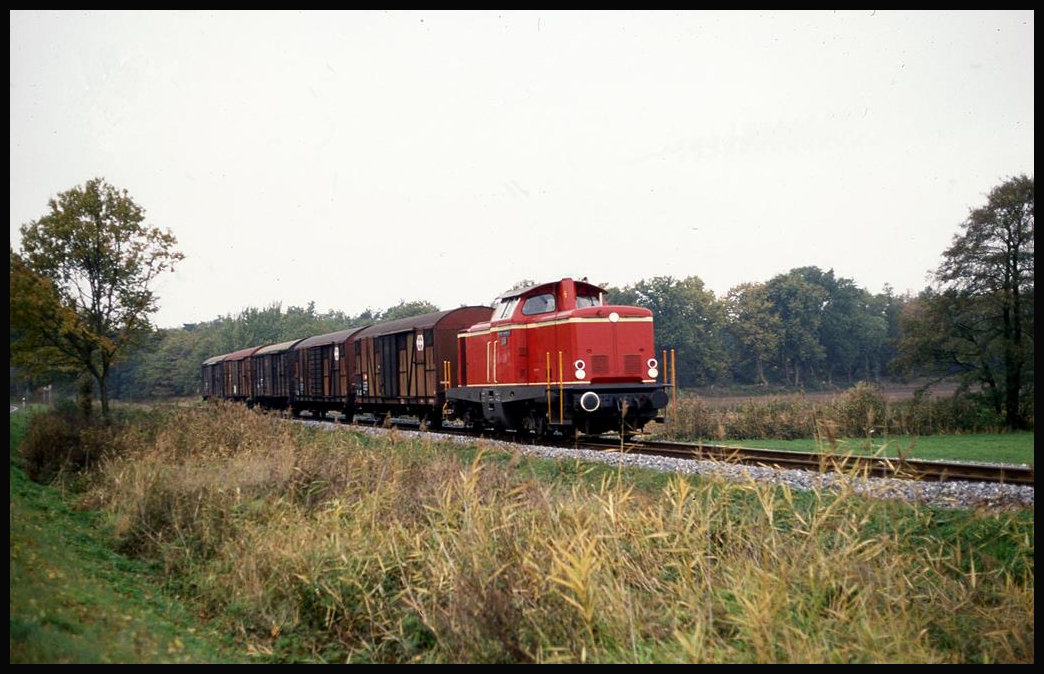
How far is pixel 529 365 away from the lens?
1730 centimetres

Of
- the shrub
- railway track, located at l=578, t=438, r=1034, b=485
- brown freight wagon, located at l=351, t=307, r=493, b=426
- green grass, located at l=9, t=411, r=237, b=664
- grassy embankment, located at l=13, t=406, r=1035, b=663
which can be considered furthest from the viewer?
brown freight wagon, located at l=351, t=307, r=493, b=426

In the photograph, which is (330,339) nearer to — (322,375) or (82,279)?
(322,375)

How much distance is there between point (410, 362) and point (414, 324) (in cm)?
120

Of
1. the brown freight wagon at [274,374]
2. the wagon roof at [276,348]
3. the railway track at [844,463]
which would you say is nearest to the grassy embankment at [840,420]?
the railway track at [844,463]

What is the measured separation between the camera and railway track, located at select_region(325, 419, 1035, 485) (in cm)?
807

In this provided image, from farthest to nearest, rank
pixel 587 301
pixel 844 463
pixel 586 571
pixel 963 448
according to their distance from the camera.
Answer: pixel 587 301 → pixel 963 448 → pixel 844 463 → pixel 586 571

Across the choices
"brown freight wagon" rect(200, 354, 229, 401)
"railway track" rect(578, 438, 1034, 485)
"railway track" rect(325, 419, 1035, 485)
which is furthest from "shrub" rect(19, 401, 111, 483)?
"brown freight wagon" rect(200, 354, 229, 401)

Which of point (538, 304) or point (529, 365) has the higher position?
point (538, 304)

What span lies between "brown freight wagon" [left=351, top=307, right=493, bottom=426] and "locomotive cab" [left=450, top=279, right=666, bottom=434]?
288 centimetres

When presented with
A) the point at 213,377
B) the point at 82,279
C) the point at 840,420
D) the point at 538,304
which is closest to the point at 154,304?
the point at 82,279

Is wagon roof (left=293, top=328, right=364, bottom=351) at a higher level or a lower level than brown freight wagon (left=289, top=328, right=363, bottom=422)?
higher

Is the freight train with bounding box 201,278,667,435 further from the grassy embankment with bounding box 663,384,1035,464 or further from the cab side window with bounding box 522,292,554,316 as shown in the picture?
the grassy embankment with bounding box 663,384,1035,464

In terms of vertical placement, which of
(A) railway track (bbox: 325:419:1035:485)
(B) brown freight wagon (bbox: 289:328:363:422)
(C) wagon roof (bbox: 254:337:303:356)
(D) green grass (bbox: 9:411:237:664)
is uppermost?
(C) wagon roof (bbox: 254:337:303:356)

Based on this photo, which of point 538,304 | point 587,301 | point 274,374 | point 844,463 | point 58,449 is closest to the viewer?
point 844,463
